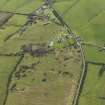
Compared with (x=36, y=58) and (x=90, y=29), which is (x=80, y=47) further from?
(x=36, y=58)

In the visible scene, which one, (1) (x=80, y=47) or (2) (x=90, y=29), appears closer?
(1) (x=80, y=47)

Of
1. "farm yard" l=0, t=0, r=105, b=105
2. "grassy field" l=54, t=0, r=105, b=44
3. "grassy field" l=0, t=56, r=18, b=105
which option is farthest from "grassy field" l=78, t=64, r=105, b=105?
"grassy field" l=0, t=56, r=18, b=105

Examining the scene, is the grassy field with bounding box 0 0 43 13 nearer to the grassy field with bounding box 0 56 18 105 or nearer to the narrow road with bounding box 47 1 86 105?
the narrow road with bounding box 47 1 86 105

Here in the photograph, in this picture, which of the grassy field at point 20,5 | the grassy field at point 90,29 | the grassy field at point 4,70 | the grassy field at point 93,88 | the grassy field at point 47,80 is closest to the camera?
the grassy field at point 93,88

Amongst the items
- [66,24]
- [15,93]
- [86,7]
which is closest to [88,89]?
[15,93]

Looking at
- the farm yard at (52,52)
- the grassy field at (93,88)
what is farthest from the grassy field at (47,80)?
the grassy field at (93,88)

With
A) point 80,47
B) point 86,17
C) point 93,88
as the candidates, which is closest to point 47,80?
point 93,88

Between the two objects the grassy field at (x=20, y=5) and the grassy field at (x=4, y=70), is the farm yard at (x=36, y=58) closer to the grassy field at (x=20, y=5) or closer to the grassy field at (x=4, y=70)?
the grassy field at (x=4, y=70)

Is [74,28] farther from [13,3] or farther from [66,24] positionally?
[13,3]
